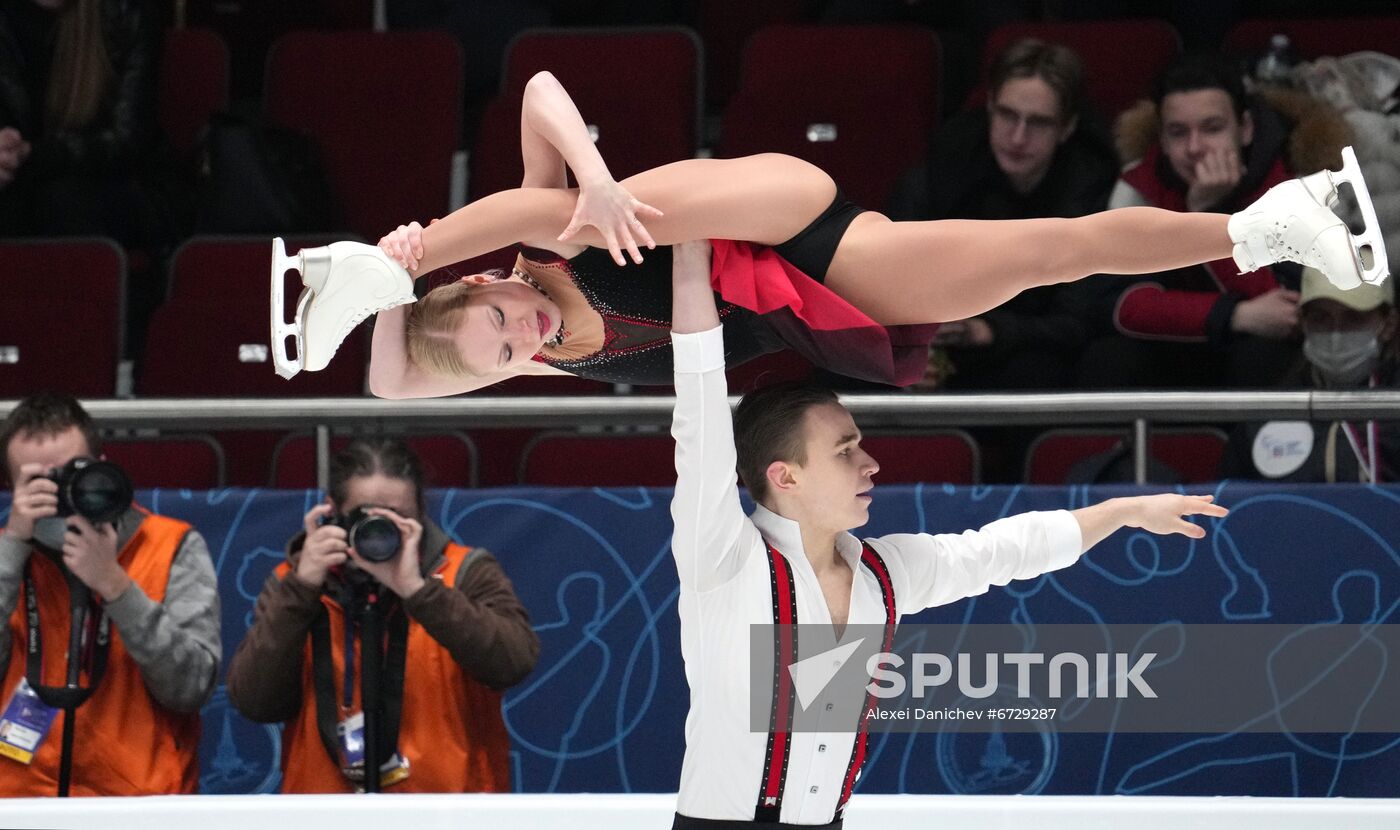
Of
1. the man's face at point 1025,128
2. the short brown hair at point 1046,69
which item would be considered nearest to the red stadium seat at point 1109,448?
the man's face at point 1025,128

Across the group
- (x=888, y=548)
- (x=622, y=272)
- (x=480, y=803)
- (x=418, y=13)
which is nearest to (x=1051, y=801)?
(x=888, y=548)

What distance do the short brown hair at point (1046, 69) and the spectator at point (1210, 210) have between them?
22 centimetres

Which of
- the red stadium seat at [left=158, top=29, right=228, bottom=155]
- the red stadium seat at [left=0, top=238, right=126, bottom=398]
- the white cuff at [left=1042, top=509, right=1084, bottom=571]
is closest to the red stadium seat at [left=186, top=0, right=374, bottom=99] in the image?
the red stadium seat at [left=158, top=29, right=228, bottom=155]

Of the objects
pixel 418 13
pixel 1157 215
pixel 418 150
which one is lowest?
pixel 1157 215

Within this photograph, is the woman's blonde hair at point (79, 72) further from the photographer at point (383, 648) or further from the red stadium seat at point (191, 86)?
the photographer at point (383, 648)

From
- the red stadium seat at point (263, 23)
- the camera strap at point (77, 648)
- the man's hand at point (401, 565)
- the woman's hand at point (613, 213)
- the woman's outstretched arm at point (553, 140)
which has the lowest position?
the camera strap at point (77, 648)

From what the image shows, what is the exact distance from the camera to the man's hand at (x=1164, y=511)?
2607 mm

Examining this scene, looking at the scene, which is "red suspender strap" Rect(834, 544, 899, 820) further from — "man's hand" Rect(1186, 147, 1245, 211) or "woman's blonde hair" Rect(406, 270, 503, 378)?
"man's hand" Rect(1186, 147, 1245, 211)

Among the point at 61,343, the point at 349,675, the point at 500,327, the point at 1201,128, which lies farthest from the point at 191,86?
the point at 500,327

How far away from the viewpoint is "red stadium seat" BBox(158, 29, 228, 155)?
5.57 m

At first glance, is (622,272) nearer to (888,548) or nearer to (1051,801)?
(888,548)

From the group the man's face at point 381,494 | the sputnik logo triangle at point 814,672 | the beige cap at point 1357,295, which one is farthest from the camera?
the beige cap at point 1357,295

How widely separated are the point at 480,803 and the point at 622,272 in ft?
3.00

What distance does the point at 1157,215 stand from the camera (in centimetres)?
260
